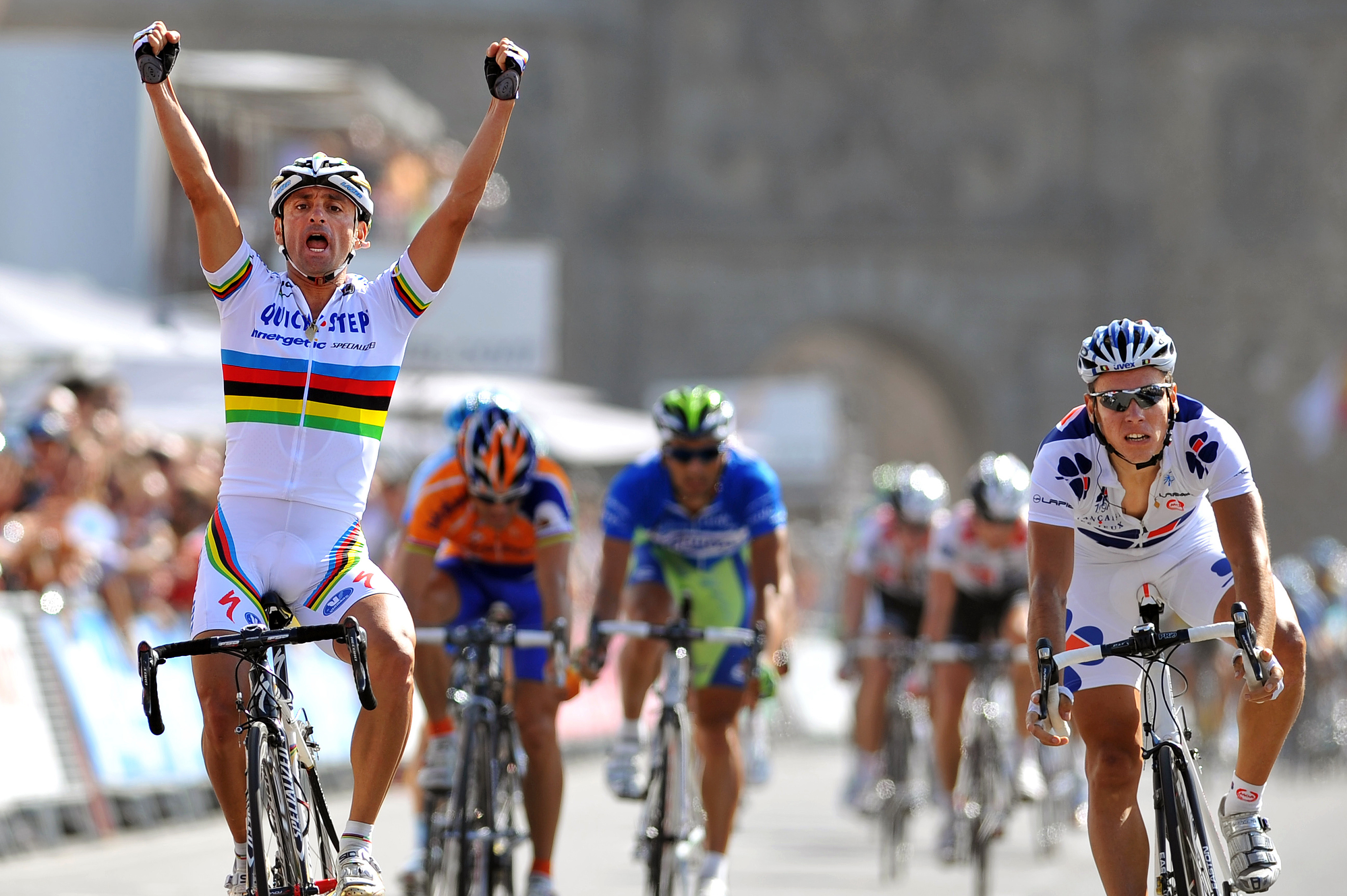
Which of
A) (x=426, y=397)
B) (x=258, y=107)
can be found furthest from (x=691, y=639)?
(x=258, y=107)

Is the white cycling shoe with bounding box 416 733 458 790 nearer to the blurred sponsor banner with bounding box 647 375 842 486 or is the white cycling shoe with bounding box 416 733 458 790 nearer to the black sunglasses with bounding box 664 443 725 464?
the black sunglasses with bounding box 664 443 725 464

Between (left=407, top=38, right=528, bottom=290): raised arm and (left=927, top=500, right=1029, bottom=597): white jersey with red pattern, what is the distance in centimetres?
610

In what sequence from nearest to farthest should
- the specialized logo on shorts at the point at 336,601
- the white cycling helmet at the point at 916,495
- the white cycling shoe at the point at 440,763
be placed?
the specialized logo on shorts at the point at 336,601, the white cycling shoe at the point at 440,763, the white cycling helmet at the point at 916,495

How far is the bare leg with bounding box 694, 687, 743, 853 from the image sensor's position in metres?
8.91

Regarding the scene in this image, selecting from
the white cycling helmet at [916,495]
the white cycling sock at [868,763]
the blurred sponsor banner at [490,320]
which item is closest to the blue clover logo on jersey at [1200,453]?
the white cycling sock at [868,763]

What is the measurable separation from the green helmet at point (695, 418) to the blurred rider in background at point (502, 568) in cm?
48

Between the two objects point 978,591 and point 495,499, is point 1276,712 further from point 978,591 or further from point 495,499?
point 978,591

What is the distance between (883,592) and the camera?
1438 centimetres

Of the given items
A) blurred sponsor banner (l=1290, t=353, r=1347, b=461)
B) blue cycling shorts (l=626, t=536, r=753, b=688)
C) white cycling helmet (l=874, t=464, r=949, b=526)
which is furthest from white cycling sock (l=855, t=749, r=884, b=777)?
blurred sponsor banner (l=1290, t=353, r=1347, b=461)

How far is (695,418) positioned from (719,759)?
1.40 meters

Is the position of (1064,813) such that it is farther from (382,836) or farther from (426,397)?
(426,397)

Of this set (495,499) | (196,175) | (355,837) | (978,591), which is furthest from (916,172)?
(355,837)

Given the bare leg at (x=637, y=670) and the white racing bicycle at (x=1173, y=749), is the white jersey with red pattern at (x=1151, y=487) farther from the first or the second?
the bare leg at (x=637, y=670)

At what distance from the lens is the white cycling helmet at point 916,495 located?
1405cm
